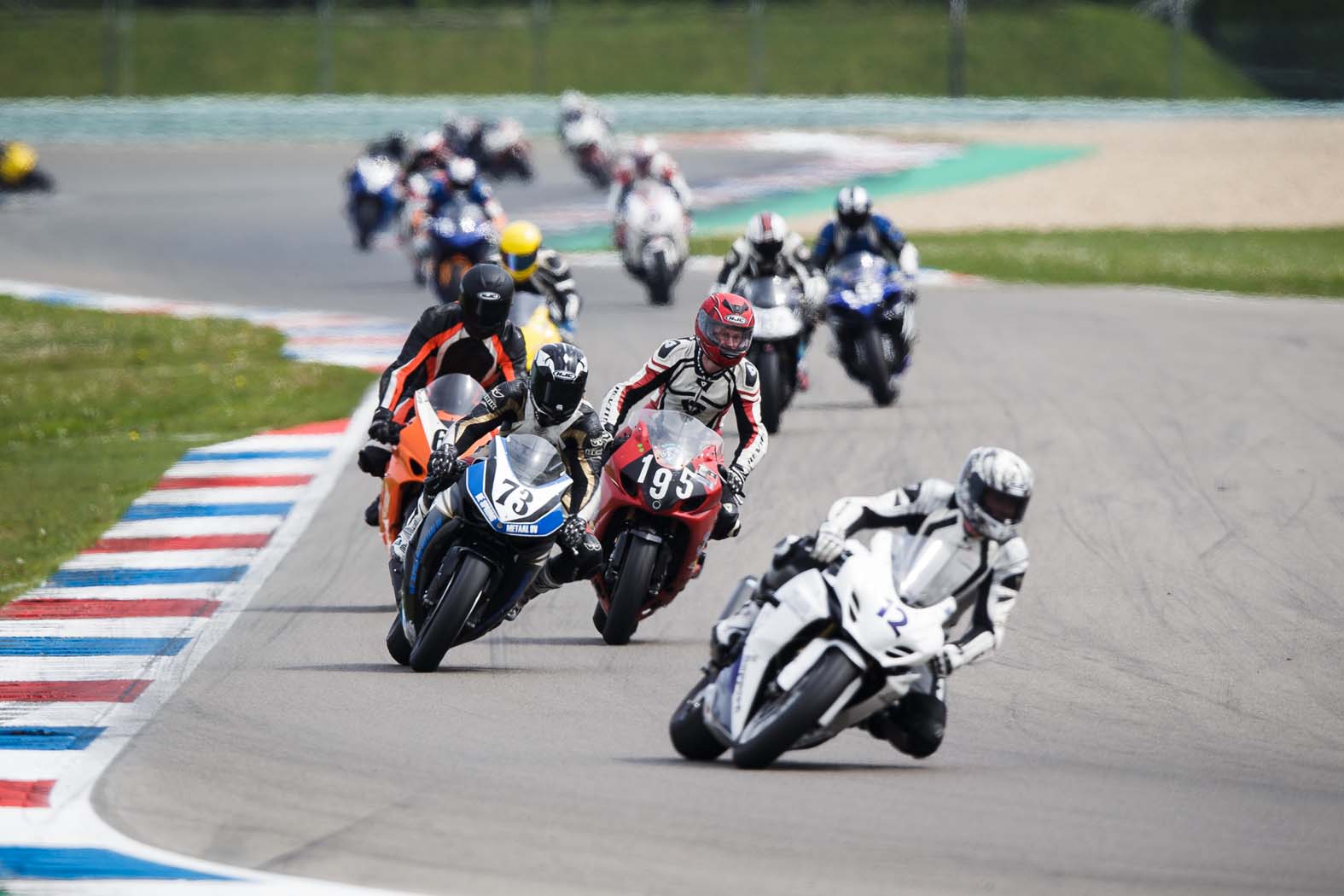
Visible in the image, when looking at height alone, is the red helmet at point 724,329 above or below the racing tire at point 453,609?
above

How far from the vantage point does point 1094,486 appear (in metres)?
13.8

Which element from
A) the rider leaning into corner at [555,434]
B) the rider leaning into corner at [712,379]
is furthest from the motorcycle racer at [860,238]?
the rider leaning into corner at [555,434]

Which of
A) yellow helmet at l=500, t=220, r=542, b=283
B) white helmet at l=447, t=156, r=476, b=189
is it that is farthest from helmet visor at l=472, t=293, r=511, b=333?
white helmet at l=447, t=156, r=476, b=189

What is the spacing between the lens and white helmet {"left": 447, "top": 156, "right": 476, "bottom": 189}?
19922 millimetres

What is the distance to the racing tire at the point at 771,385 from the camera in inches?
590

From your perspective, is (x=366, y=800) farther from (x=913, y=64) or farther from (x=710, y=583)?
(x=913, y=64)

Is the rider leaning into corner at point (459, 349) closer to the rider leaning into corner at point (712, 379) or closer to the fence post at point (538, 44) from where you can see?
the rider leaning into corner at point (712, 379)

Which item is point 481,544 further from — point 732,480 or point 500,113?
point 500,113

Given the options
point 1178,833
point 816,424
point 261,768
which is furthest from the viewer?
point 816,424

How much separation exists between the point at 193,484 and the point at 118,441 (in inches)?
89.0

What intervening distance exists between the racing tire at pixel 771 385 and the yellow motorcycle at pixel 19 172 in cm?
1995

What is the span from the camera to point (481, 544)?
901cm

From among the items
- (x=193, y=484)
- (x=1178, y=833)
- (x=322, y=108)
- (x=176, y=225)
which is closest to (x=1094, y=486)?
(x=193, y=484)

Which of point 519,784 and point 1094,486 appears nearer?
point 519,784
